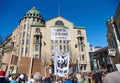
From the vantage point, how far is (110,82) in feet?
8.41

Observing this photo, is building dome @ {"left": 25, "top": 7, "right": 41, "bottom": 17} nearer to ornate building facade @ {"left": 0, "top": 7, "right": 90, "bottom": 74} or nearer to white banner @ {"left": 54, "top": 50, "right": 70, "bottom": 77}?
ornate building facade @ {"left": 0, "top": 7, "right": 90, "bottom": 74}

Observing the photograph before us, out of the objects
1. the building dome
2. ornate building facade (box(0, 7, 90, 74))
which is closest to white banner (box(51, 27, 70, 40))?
ornate building facade (box(0, 7, 90, 74))

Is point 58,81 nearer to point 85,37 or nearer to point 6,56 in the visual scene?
point 6,56

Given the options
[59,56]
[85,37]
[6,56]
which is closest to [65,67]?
[59,56]

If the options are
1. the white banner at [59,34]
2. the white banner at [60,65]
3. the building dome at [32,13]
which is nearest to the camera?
the white banner at [60,65]

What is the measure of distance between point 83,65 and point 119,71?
4667cm

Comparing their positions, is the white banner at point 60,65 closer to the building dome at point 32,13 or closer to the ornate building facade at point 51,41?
the ornate building facade at point 51,41

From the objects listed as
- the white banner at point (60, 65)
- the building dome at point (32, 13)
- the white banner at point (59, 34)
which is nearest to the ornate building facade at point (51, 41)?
the white banner at point (59, 34)

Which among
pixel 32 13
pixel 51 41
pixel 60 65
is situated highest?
pixel 32 13

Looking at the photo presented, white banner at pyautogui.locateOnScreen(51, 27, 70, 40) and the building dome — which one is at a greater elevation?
the building dome

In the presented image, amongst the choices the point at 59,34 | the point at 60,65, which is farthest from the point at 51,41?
the point at 60,65

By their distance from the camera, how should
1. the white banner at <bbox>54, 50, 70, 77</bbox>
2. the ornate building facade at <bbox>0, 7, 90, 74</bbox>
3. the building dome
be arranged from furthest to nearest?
the building dome, the ornate building facade at <bbox>0, 7, 90, 74</bbox>, the white banner at <bbox>54, 50, 70, 77</bbox>

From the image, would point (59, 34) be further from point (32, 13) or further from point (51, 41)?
point (32, 13)

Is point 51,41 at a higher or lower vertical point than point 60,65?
higher
